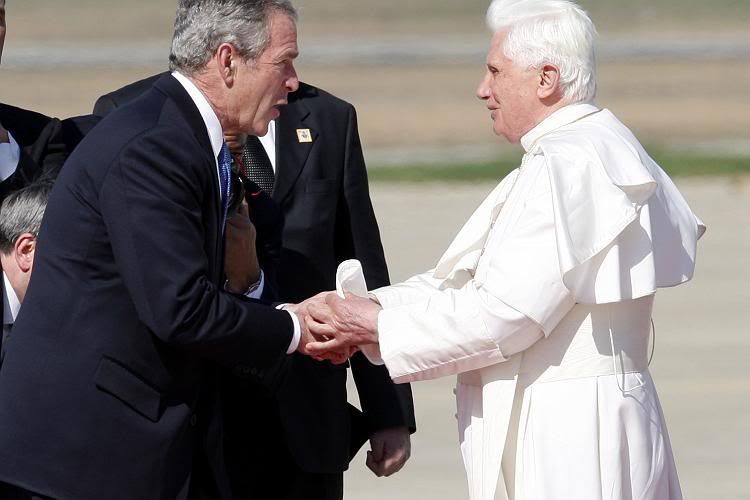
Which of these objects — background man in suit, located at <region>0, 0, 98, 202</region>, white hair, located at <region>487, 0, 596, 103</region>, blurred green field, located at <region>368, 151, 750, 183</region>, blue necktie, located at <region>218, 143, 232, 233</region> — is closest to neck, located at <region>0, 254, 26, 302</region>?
background man in suit, located at <region>0, 0, 98, 202</region>

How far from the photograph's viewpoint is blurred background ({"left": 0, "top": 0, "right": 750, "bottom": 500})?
271 inches

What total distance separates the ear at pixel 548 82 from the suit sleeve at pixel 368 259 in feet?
2.61

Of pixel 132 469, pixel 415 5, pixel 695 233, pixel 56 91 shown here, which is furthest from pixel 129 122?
pixel 415 5

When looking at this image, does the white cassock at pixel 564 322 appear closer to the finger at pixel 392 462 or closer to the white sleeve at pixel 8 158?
the finger at pixel 392 462

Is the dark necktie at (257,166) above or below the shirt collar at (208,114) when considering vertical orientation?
below

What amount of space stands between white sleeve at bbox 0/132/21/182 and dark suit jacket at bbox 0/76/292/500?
2.04 feet

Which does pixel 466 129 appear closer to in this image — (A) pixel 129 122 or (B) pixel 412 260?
(B) pixel 412 260

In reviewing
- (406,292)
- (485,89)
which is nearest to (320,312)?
(406,292)

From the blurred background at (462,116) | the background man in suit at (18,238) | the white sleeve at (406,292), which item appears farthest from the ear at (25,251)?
the blurred background at (462,116)

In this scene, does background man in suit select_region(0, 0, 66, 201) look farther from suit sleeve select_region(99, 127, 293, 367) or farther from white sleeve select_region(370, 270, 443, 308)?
white sleeve select_region(370, 270, 443, 308)

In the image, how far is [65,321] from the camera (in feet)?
10.5

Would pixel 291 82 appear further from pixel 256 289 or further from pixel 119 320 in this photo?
pixel 119 320

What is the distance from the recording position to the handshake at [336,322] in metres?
3.64

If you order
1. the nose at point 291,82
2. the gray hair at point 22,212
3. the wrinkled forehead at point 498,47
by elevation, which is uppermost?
the wrinkled forehead at point 498,47
